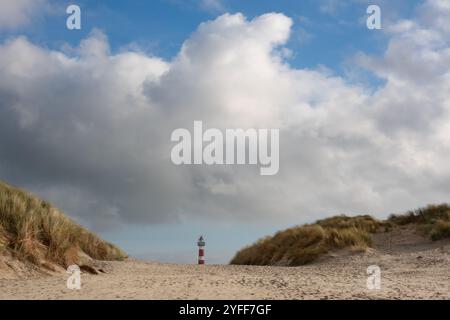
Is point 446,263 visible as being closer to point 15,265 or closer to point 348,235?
point 348,235

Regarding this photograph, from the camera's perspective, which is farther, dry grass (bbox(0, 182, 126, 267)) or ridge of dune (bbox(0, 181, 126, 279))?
dry grass (bbox(0, 182, 126, 267))

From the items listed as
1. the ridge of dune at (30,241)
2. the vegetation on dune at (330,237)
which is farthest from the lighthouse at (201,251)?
the ridge of dune at (30,241)

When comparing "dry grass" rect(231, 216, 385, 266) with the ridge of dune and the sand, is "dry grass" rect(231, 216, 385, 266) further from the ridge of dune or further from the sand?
the ridge of dune

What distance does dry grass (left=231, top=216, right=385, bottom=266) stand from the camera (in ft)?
58.6

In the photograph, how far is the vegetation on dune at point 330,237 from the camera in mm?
17953

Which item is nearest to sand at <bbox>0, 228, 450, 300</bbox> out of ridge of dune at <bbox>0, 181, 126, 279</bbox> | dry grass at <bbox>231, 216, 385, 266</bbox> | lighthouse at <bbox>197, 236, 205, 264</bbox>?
ridge of dune at <bbox>0, 181, 126, 279</bbox>

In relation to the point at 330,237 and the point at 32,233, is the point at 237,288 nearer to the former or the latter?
the point at 32,233

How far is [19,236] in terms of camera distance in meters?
11.6

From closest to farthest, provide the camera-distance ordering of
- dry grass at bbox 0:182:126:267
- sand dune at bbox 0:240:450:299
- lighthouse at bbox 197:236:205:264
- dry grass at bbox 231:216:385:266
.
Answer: sand dune at bbox 0:240:450:299
dry grass at bbox 0:182:126:267
dry grass at bbox 231:216:385:266
lighthouse at bbox 197:236:205:264

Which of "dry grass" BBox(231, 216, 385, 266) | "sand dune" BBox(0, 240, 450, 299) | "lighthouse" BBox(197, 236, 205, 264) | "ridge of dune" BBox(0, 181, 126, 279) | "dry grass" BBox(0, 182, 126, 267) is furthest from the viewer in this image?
"lighthouse" BBox(197, 236, 205, 264)

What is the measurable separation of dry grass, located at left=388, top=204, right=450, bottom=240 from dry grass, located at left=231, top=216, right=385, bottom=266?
3.83 feet

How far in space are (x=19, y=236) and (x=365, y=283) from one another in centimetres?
746
